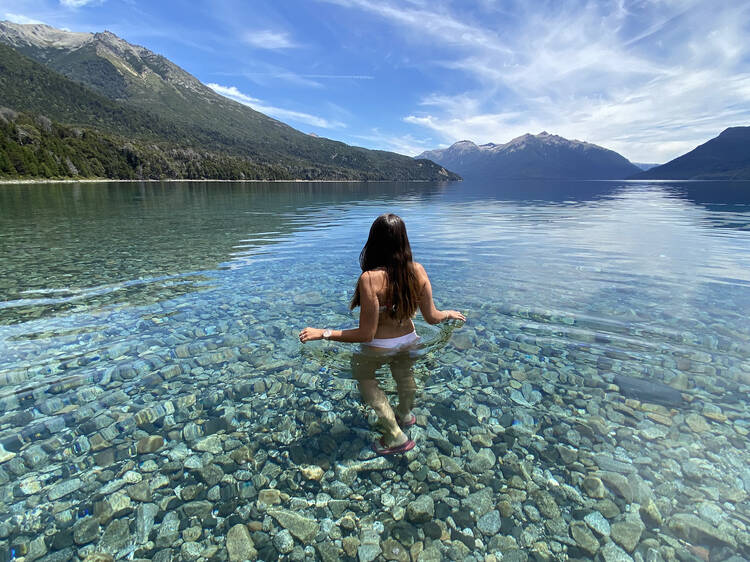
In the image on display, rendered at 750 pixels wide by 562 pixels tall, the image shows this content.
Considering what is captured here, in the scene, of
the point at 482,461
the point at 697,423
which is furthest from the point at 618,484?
the point at 697,423

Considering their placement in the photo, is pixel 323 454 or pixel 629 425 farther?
pixel 629 425

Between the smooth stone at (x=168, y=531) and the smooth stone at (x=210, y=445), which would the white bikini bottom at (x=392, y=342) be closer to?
the smooth stone at (x=210, y=445)

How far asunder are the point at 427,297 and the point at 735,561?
14.5ft

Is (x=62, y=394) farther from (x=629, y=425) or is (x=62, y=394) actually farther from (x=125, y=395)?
(x=629, y=425)

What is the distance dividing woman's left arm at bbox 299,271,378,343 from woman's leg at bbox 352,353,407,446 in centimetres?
83

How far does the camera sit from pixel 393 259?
17.5 feet

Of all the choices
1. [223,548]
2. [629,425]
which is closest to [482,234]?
[629,425]

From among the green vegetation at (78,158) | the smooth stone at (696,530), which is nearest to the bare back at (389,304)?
the smooth stone at (696,530)

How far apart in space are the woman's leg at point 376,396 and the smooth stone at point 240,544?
2.10m

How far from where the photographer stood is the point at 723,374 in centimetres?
727

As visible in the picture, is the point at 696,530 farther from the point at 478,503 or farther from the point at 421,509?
the point at 421,509


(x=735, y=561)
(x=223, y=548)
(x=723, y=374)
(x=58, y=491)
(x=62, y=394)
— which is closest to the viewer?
(x=735, y=561)

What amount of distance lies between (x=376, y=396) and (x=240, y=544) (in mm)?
2553

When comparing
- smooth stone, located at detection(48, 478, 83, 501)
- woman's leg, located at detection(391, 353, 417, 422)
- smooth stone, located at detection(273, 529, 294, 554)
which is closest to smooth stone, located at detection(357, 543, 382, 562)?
smooth stone, located at detection(273, 529, 294, 554)
